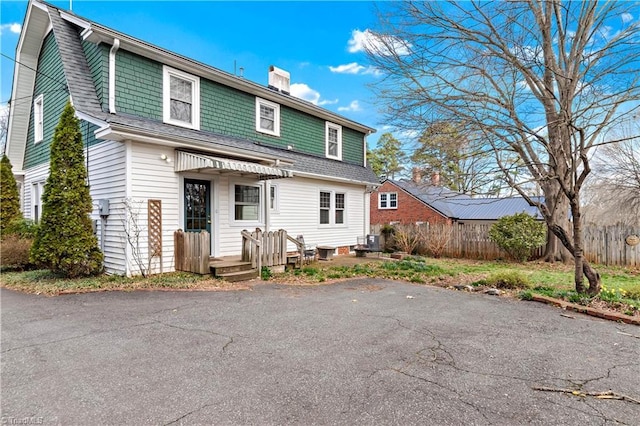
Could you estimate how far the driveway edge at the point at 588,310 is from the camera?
17.5 ft

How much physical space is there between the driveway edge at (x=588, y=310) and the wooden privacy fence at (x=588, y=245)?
8405mm

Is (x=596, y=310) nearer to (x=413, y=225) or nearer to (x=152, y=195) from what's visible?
(x=152, y=195)

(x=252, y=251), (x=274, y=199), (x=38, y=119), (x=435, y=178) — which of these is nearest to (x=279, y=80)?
(x=274, y=199)

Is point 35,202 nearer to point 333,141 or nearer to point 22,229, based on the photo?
point 22,229

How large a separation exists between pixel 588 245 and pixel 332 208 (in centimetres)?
1001

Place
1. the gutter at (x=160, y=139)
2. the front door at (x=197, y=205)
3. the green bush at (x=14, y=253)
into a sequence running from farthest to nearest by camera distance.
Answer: the green bush at (x=14, y=253) → the front door at (x=197, y=205) → the gutter at (x=160, y=139)

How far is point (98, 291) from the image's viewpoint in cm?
700

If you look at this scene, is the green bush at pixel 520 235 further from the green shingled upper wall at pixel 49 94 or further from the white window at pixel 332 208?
the green shingled upper wall at pixel 49 94

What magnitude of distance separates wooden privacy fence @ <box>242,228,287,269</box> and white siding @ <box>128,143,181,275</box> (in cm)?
186

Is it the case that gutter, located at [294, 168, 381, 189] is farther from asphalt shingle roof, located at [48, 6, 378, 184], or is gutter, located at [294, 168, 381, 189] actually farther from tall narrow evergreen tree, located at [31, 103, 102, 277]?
tall narrow evergreen tree, located at [31, 103, 102, 277]

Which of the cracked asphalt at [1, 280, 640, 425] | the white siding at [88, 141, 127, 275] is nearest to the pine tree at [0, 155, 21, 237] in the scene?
the white siding at [88, 141, 127, 275]

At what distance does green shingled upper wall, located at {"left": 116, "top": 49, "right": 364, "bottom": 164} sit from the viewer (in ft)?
29.2

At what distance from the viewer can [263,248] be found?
9289mm

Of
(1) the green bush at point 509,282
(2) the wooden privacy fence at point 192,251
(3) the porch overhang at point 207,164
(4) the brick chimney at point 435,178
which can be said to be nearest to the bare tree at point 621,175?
(4) the brick chimney at point 435,178
